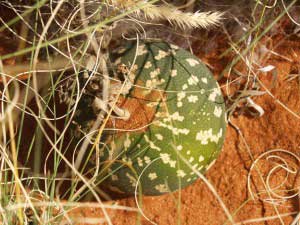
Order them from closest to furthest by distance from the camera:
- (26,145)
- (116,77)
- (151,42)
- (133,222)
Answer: (116,77)
(151,42)
(133,222)
(26,145)

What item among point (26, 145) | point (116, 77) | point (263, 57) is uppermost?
point (116, 77)

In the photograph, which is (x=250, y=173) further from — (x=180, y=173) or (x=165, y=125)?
(x=165, y=125)

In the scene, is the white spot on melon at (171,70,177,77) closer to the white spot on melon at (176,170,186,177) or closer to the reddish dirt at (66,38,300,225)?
the white spot on melon at (176,170,186,177)

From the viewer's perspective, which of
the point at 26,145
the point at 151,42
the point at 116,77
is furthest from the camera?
the point at 26,145

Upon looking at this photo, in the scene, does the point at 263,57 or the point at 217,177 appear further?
the point at 263,57

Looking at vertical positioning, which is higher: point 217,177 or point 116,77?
point 116,77

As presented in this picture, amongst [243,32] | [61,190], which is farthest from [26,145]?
[243,32]

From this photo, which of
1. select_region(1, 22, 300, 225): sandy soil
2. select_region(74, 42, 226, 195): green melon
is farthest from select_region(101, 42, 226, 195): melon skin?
select_region(1, 22, 300, 225): sandy soil

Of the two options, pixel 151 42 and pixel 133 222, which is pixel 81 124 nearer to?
pixel 151 42
